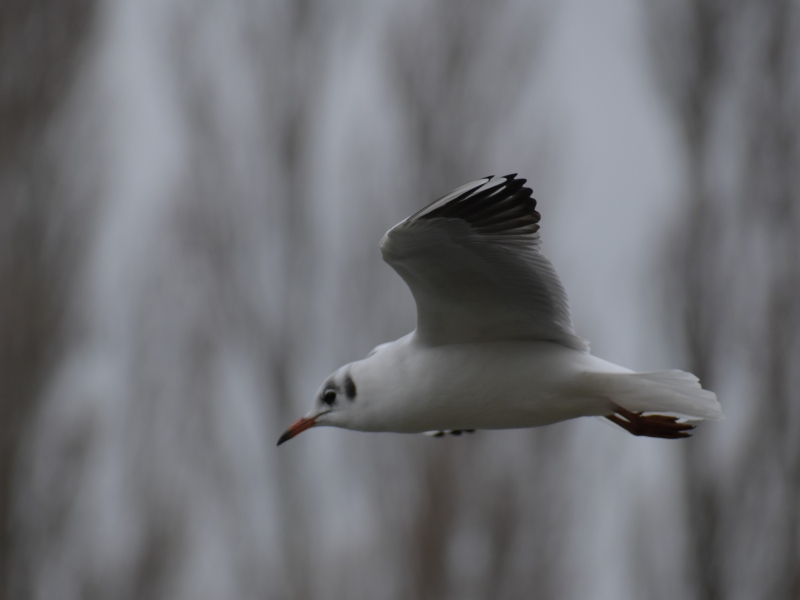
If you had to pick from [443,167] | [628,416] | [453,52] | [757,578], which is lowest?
[757,578]

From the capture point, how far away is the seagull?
9.66 feet

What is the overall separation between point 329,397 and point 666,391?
1.08 metres

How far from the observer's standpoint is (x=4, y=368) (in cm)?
794

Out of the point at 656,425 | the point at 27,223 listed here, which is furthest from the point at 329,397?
the point at 27,223

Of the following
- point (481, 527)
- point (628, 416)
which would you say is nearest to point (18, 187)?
point (481, 527)

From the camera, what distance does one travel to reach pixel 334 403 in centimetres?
346

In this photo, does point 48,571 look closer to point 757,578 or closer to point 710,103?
point 757,578

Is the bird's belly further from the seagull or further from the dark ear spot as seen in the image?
the dark ear spot

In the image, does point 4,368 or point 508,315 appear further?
point 4,368

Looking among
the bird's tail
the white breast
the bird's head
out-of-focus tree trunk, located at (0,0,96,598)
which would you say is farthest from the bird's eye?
out-of-focus tree trunk, located at (0,0,96,598)

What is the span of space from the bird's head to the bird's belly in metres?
0.20

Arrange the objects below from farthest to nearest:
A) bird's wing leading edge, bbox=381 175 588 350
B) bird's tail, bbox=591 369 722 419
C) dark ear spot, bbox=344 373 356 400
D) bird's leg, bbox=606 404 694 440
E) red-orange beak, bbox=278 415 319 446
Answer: red-orange beak, bbox=278 415 319 446, dark ear spot, bbox=344 373 356 400, bird's leg, bbox=606 404 694 440, bird's tail, bbox=591 369 722 419, bird's wing leading edge, bbox=381 175 588 350

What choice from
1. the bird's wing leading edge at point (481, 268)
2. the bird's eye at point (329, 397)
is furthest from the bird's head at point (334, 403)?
the bird's wing leading edge at point (481, 268)

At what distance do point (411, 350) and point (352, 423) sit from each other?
0.31 m
